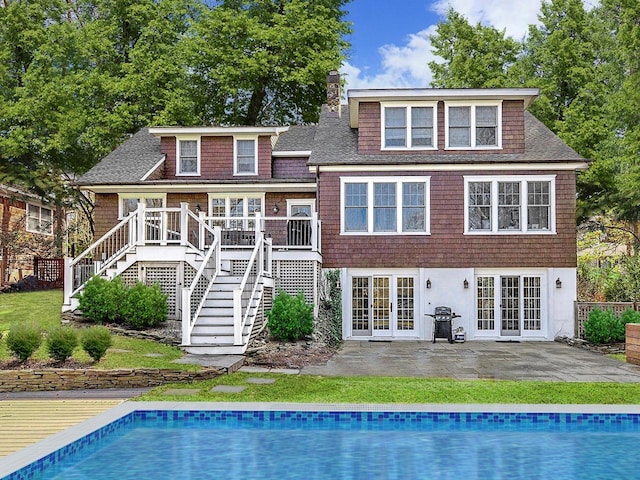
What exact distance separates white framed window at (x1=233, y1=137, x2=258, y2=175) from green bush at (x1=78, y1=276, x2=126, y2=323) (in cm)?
994

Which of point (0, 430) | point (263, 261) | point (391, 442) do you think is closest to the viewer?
point (0, 430)

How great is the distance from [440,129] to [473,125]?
1.10 meters

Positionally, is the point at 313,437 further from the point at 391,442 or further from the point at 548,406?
the point at 548,406

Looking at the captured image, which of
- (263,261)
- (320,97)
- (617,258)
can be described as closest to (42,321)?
(263,261)

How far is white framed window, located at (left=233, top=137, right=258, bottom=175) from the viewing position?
2702cm

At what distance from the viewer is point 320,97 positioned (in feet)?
131

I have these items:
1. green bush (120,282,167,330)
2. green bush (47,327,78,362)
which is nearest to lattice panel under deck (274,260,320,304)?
green bush (120,282,167,330)

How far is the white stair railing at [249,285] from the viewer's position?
15.8 meters

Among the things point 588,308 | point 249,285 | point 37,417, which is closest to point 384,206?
point 249,285

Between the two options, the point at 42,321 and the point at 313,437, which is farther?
the point at 42,321

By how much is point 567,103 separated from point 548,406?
26925mm

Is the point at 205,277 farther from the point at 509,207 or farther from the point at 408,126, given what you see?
the point at 509,207

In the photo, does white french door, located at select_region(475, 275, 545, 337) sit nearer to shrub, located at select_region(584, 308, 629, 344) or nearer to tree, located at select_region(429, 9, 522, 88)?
shrub, located at select_region(584, 308, 629, 344)

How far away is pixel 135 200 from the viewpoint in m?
25.9
